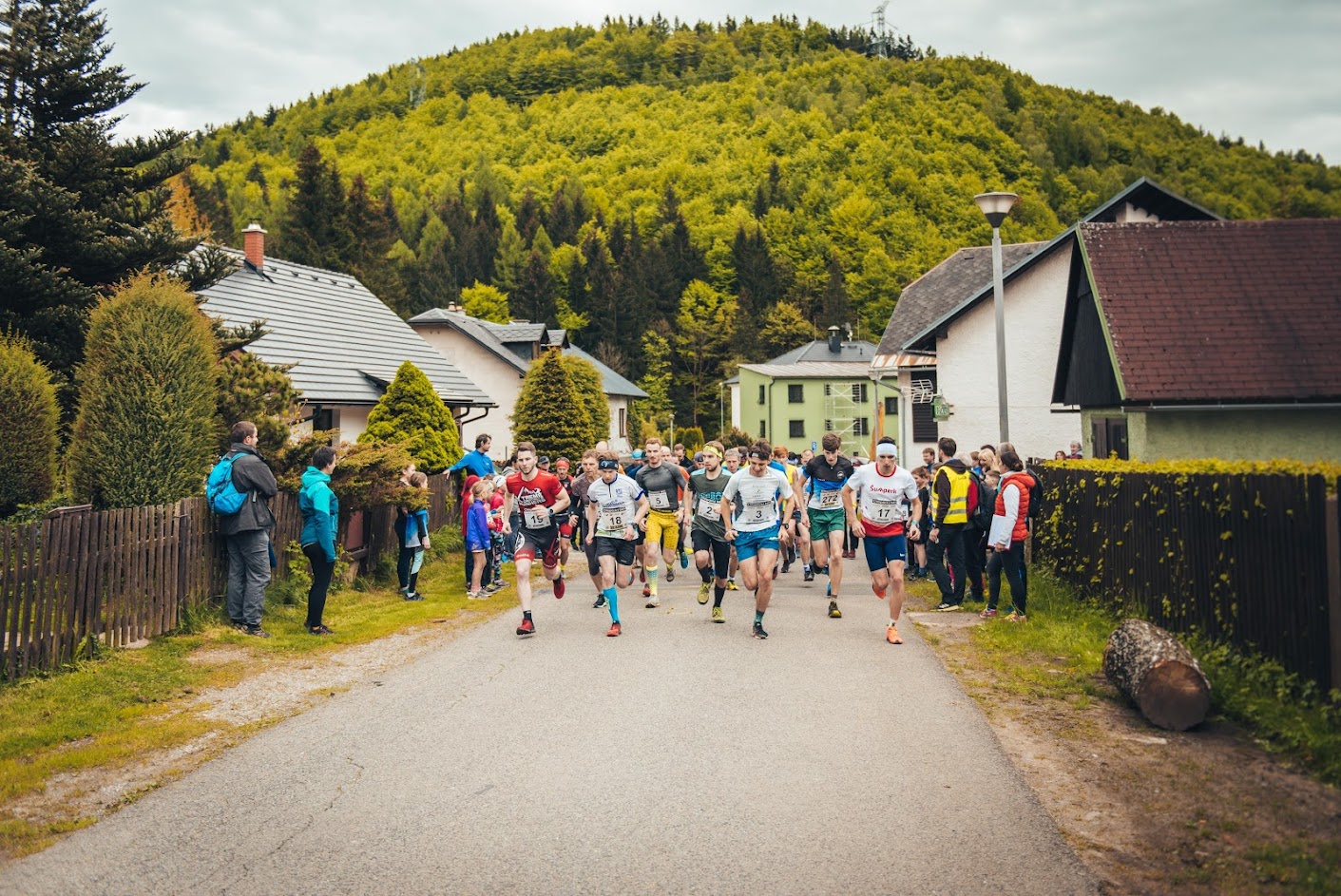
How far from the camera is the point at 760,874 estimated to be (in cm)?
442

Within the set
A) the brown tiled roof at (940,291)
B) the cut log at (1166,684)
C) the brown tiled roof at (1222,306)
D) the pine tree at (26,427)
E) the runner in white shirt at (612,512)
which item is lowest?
the cut log at (1166,684)

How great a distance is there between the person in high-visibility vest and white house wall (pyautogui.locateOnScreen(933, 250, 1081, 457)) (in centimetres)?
1716

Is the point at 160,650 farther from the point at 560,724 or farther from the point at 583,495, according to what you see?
the point at 583,495

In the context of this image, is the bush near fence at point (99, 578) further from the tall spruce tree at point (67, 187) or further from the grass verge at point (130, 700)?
the tall spruce tree at point (67, 187)

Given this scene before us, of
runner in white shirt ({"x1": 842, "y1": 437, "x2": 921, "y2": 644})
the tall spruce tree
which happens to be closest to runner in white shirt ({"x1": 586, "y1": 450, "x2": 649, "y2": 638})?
runner in white shirt ({"x1": 842, "y1": 437, "x2": 921, "y2": 644})

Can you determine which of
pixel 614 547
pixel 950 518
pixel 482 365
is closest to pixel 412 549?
pixel 614 547

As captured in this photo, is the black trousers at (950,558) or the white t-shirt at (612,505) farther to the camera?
the black trousers at (950,558)

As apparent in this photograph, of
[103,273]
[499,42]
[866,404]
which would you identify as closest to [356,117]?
[499,42]

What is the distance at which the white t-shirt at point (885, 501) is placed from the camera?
411 inches

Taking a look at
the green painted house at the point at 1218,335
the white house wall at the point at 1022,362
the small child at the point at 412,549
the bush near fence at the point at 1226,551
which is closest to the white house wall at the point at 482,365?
the white house wall at the point at 1022,362

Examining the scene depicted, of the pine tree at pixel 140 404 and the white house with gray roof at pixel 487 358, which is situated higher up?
the white house with gray roof at pixel 487 358

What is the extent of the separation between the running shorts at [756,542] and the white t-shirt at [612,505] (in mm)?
1332

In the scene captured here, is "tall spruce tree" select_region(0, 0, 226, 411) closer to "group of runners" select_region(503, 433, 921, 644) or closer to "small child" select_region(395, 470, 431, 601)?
"small child" select_region(395, 470, 431, 601)

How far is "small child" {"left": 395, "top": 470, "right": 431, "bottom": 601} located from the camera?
13.9m
